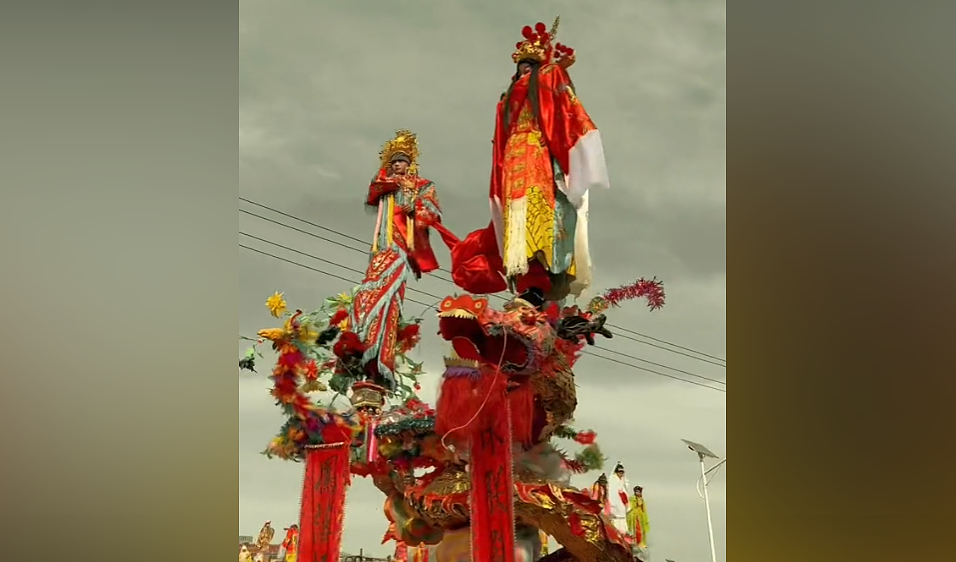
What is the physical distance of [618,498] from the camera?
852 centimetres

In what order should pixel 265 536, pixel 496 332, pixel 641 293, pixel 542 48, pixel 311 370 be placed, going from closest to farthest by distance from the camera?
pixel 496 332 → pixel 641 293 → pixel 542 48 → pixel 311 370 → pixel 265 536

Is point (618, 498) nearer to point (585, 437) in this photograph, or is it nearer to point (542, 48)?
point (585, 437)

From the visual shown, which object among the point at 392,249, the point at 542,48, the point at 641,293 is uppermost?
the point at 542,48

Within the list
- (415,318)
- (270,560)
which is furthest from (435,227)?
(270,560)

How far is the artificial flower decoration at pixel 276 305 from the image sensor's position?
7707 millimetres

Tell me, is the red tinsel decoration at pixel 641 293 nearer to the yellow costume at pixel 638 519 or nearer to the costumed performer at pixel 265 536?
the yellow costume at pixel 638 519

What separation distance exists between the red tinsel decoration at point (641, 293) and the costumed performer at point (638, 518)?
2.38m

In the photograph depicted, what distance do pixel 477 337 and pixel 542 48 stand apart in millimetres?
1906

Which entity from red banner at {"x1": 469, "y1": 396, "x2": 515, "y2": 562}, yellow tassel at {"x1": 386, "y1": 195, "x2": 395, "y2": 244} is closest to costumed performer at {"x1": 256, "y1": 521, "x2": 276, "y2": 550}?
yellow tassel at {"x1": 386, "y1": 195, "x2": 395, "y2": 244}

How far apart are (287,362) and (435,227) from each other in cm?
151

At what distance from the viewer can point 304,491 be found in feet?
24.6

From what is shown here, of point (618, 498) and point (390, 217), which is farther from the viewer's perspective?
point (618, 498)

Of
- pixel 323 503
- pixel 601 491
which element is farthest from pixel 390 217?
pixel 601 491

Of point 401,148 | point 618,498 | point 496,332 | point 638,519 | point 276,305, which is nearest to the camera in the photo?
point 496,332
